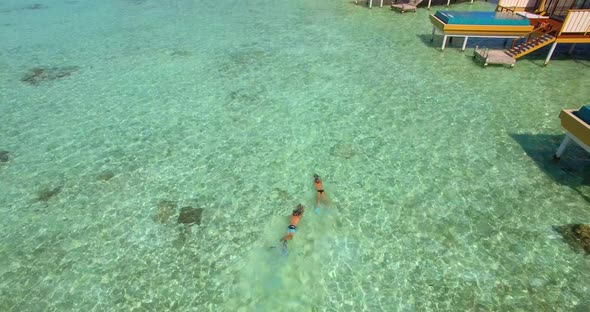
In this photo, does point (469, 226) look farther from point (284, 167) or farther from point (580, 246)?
point (284, 167)

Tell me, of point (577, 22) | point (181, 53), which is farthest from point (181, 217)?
point (577, 22)

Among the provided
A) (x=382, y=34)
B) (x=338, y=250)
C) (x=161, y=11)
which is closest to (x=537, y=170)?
(x=338, y=250)

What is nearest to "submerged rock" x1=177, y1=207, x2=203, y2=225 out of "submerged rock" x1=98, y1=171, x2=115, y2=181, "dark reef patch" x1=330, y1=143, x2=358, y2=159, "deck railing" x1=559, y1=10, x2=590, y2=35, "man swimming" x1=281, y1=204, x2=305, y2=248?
"man swimming" x1=281, y1=204, x2=305, y2=248

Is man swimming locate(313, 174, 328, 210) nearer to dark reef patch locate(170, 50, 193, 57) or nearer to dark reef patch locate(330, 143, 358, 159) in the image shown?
dark reef patch locate(330, 143, 358, 159)

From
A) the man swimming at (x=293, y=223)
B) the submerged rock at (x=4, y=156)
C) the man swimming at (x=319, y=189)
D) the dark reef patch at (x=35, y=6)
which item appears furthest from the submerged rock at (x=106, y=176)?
the dark reef patch at (x=35, y=6)

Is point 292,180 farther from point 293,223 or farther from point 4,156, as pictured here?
point 4,156

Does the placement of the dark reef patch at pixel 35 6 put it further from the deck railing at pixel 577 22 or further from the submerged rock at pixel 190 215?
the deck railing at pixel 577 22
